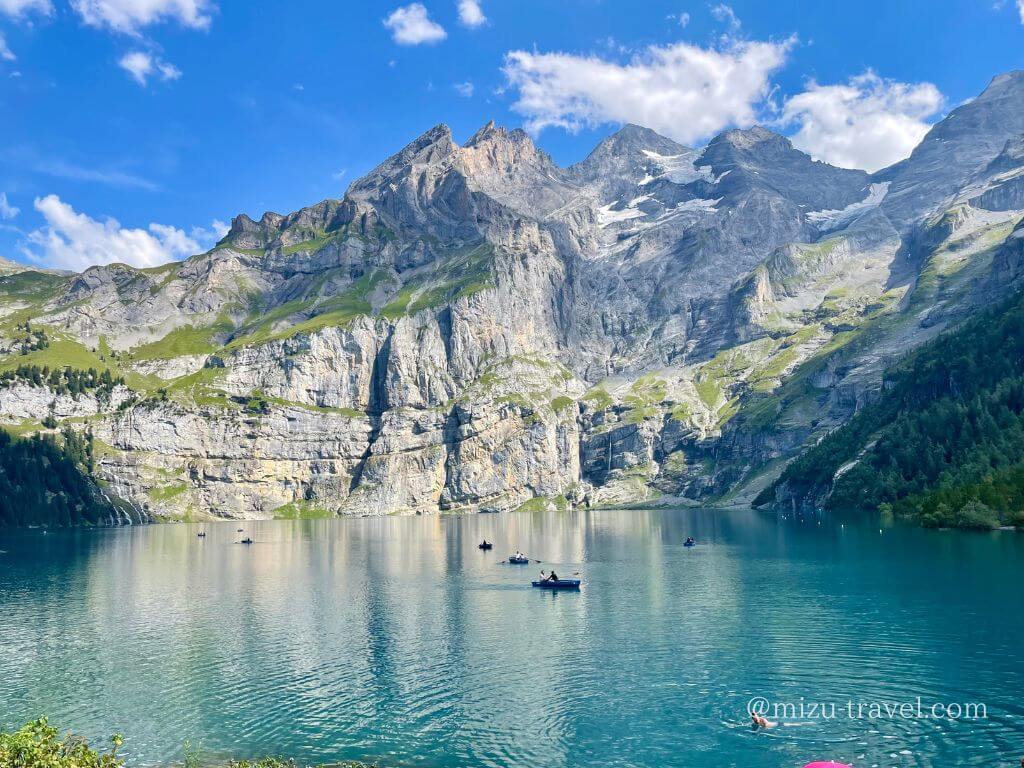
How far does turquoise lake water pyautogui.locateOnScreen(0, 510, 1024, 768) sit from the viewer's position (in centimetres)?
4525

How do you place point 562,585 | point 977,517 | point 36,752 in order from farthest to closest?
point 977,517, point 562,585, point 36,752

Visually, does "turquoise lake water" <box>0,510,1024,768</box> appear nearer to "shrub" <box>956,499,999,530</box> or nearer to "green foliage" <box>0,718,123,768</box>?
"green foliage" <box>0,718,123,768</box>

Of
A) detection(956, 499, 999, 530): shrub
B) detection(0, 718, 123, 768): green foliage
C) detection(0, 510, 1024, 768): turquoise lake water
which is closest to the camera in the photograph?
detection(0, 718, 123, 768): green foliage

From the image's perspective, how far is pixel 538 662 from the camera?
64.4m

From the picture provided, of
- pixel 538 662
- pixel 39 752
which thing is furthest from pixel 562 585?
pixel 39 752

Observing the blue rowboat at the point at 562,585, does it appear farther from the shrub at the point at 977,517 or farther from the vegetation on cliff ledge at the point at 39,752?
the shrub at the point at 977,517

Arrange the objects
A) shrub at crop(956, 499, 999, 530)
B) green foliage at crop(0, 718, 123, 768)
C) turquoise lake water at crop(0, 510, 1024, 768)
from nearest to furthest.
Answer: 1. green foliage at crop(0, 718, 123, 768)
2. turquoise lake water at crop(0, 510, 1024, 768)
3. shrub at crop(956, 499, 999, 530)

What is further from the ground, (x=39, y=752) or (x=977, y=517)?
(x=39, y=752)

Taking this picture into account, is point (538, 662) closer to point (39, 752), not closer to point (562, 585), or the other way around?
point (39, 752)

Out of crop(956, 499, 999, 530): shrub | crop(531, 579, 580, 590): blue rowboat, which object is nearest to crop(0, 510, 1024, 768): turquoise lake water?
→ crop(531, 579, 580, 590): blue rowboat

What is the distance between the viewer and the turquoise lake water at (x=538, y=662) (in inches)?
1781

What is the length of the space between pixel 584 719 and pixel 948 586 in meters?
62.9

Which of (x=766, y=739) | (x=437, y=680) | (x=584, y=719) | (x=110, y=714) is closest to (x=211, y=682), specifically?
(x=110, y=714)

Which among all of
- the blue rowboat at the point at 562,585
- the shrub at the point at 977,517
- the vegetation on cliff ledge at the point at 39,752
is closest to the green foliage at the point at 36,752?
the vegetation on cliff ledge at the point at 39,752
